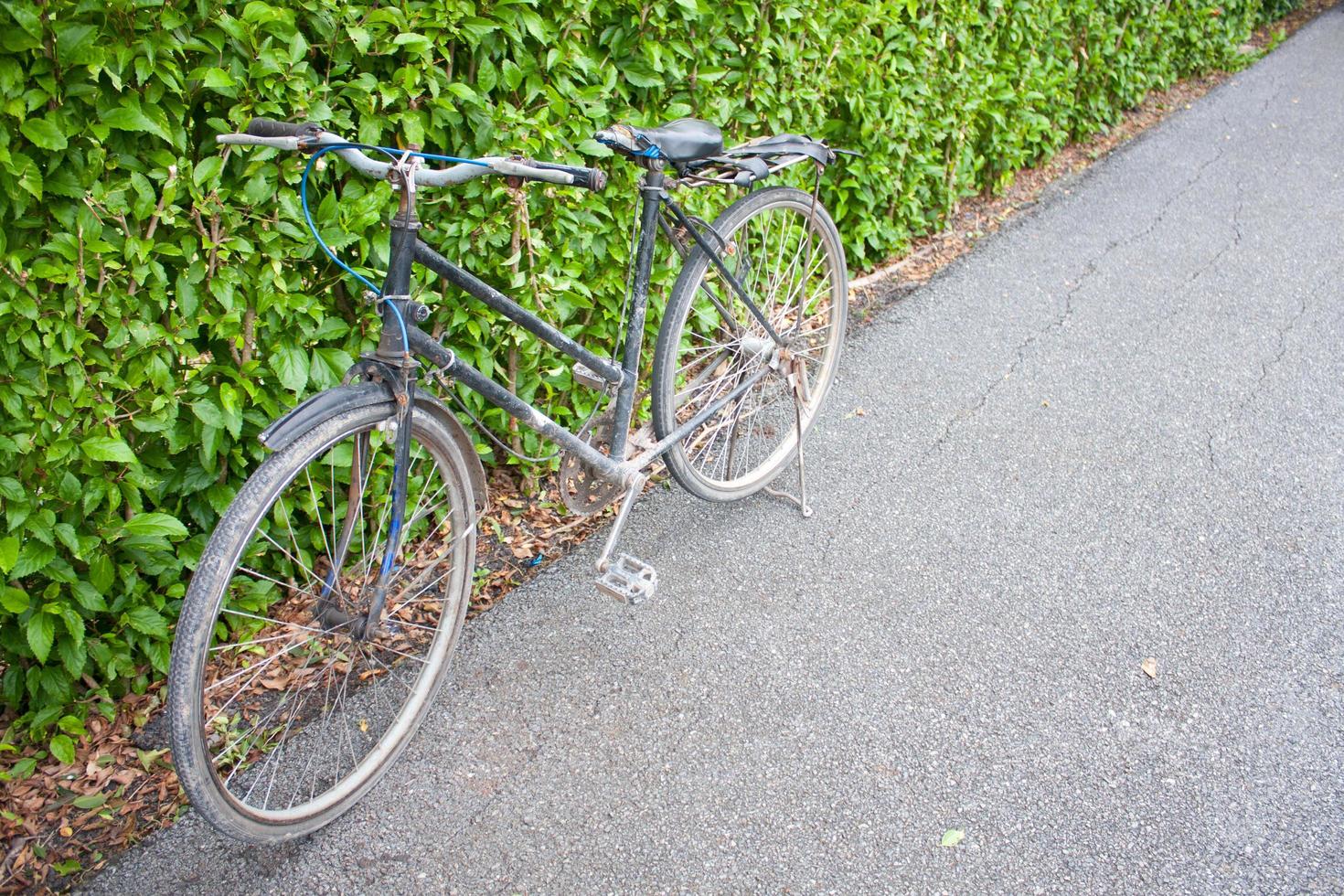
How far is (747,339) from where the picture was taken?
3463mm

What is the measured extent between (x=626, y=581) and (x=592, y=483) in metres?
0.31

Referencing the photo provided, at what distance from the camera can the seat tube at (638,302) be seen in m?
2.85

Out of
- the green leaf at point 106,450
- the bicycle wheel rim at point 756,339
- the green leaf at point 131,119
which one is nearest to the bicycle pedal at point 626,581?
the bicycle wheel rim at point 756,339

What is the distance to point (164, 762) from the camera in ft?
8.82

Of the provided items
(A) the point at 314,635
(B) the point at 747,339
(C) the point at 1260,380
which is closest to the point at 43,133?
(A) the point at 314,635

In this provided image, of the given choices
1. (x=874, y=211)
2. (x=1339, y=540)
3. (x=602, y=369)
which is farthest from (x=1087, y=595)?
(x=874, y=211)

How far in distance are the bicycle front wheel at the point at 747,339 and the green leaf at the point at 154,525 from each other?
1.37 metres

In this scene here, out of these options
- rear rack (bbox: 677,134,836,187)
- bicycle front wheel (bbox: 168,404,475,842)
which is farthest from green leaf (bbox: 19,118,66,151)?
rear rack (bbox: 677,134,836,187)

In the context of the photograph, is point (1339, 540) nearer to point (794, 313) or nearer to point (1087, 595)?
point (1087, 595)

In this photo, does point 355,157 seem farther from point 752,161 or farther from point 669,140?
point 752,161

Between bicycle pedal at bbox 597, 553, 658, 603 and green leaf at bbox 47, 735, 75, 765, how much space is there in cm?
140

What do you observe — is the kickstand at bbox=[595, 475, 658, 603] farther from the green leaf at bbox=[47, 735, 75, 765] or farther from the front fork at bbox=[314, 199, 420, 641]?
the green leaf at bbox=[47, 735, 75, 765]

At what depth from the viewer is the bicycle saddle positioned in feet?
9.02

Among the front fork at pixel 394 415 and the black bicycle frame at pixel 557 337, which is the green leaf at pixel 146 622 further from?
the black bicycle frame at pixel 557 337
